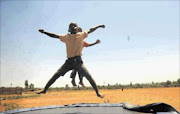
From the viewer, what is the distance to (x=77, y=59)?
12.8 feet

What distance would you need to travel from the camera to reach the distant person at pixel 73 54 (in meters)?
3.87

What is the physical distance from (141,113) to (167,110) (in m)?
0.45

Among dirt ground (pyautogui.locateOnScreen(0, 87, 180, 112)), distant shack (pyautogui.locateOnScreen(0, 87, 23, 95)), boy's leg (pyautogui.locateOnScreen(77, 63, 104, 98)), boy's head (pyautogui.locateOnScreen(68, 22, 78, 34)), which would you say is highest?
boy's head (pyautogui.locateOnScreen(68, 22, 78, 34))

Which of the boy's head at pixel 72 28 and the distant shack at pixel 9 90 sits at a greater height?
the boy's head at pixel 72 28

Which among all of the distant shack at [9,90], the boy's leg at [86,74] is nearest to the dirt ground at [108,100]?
the distant shack at [9,90]

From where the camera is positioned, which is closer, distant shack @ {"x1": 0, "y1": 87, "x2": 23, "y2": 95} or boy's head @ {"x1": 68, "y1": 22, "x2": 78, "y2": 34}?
boy's head @ {"x1": 68, "y1": 22, "x2": 78, "y2": 34}

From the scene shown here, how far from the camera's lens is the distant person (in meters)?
3.87

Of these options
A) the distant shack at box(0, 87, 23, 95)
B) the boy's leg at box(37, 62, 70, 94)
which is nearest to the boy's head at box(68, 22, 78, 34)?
the boy's leg at box(37, 62, 70, 94)

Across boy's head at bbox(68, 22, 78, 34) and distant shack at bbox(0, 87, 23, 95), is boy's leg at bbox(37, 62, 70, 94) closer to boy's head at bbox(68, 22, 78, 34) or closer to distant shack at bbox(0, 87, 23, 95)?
boy's head at bbox(68, 22, 78, 34)

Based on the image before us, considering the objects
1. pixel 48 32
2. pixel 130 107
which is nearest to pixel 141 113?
pixel 130 107

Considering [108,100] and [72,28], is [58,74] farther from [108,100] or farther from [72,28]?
[108,100]

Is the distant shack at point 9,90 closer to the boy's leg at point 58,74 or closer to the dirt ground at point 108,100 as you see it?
the dirt ground at point 108,100

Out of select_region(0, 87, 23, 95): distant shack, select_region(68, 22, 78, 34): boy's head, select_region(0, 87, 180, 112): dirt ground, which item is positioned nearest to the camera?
select_region(68, 22, 78, 34): boy's head

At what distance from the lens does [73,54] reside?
3943mm
